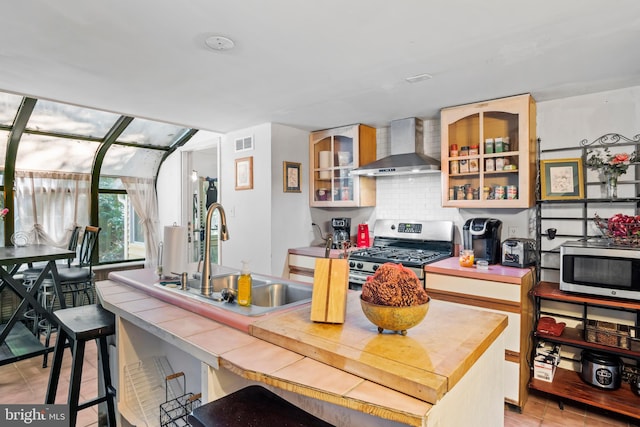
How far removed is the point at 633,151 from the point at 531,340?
1520 mm

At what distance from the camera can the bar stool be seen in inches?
69.8

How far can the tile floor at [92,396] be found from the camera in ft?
7.61

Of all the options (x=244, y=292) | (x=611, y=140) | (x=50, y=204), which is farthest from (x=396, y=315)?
(x=50, y=204)

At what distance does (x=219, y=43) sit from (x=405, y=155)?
6.42 feet

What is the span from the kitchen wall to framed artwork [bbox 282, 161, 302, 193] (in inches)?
2.2

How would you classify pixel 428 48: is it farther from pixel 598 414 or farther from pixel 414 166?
pixel 598 414

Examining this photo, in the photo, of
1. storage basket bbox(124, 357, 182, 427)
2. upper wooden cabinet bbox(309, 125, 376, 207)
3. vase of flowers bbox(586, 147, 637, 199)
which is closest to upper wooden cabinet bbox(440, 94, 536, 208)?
vase of flowers bbox(586, 147, 637, 199)

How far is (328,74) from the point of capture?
2.41 metres

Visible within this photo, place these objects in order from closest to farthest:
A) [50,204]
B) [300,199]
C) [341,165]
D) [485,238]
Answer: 1. [485,238]
2. [341,165]
3. [300,199]
4. [50,204]

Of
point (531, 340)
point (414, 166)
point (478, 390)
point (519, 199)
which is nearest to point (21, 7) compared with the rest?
point (478, 390)

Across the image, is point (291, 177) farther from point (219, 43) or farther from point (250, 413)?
point (250, 413)

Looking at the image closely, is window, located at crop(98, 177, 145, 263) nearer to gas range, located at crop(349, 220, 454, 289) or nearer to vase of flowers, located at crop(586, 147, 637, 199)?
gas range, located at crop(349, 220, 454, 289)

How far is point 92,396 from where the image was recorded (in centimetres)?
264

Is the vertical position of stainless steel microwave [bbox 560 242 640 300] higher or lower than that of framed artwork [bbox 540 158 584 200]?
lower
